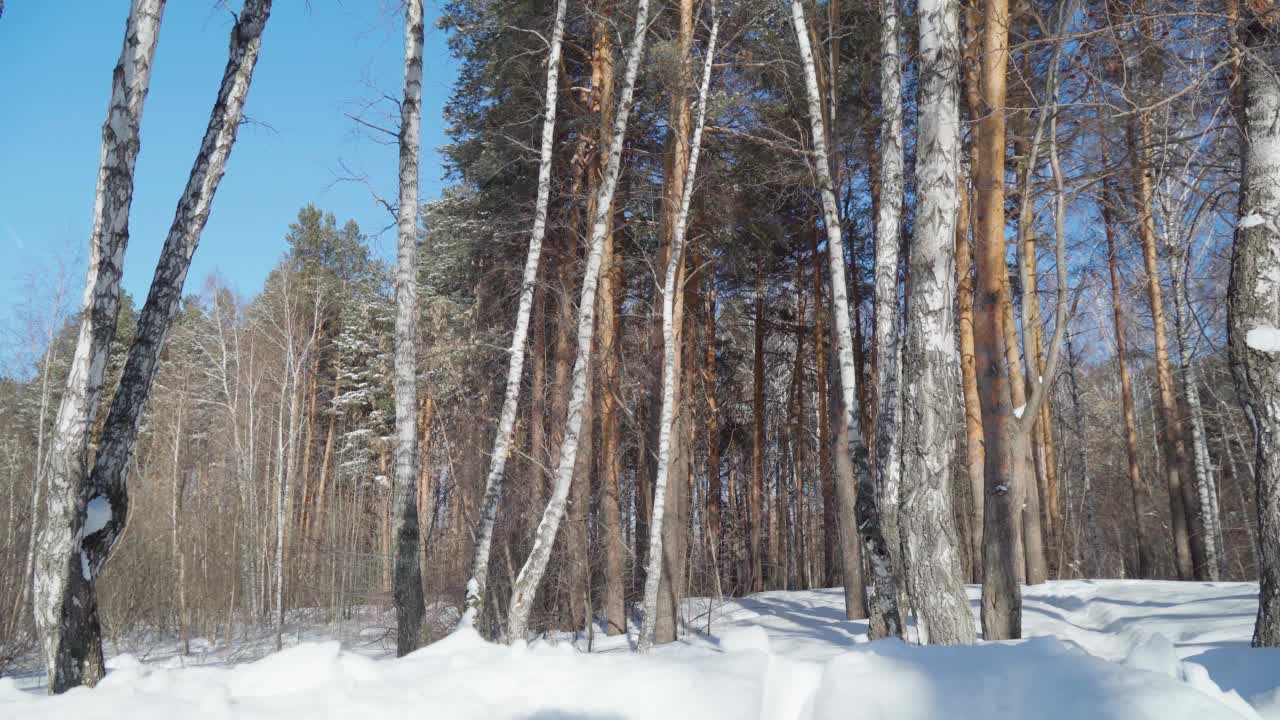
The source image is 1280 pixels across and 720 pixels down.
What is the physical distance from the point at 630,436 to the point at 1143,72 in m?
9.35

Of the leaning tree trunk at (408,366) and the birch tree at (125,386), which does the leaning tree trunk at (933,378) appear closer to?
the leaning tree trunk at (408,366)

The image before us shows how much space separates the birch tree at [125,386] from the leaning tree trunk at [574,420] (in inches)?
123

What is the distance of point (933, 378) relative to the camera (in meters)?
4.47

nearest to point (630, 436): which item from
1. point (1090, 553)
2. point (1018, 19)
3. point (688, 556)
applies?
point (688, 556)

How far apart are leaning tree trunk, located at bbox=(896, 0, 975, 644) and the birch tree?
484cm

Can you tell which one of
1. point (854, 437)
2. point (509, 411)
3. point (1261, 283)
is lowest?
point (854, 437)

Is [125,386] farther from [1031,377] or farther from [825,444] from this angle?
[825,444]

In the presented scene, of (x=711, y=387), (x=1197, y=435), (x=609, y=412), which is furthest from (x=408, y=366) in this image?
(x=1197, y=435)

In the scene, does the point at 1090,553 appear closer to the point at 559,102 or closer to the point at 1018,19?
the point at 1018,19

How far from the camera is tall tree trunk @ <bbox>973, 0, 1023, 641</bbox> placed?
22.0 feet

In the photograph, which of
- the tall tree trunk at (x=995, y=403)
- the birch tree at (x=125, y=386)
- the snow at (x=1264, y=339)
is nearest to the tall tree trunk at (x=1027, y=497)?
the tall tree trunk at (x=995, y=403)

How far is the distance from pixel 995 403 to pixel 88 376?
23.5ft

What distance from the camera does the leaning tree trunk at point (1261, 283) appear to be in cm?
502

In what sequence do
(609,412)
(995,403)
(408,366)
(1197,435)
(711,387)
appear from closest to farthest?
(408,366) → (995,403) → (609,412) → (1197,435) → (711,387)
